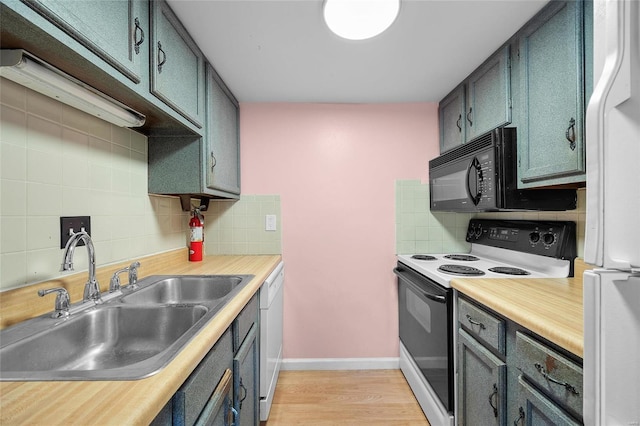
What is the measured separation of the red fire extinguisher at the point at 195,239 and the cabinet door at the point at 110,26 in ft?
3.77

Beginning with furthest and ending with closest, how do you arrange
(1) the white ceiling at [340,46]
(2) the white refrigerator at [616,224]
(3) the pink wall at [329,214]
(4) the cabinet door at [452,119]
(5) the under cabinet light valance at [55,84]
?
(3) the pink wall at [329,214] → (4) the cabinet door at [452,119] → (1) the white ceiling at [340,46] → (5) the under cabinet light valance at [55,84] → (2) the white refrigerator at [616,224]

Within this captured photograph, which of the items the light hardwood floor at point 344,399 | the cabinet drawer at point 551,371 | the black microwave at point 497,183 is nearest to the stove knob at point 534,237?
the black microwave at point 497,183

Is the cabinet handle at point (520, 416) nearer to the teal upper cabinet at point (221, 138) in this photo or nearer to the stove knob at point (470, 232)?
the stove knob at point (470, 232)

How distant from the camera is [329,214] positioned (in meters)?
2.29

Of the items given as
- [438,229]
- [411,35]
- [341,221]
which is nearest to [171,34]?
[411,35]

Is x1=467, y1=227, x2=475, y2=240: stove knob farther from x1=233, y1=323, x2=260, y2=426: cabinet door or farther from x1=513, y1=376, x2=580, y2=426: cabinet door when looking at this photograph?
x1=233, y1=323, x2=260, y2=426: cabinet door

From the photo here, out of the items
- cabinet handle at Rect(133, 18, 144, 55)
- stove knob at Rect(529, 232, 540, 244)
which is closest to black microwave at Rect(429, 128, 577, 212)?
stove knob at Rect(529, 232, 540, 244)

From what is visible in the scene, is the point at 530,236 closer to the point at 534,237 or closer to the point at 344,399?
the point at 534,237

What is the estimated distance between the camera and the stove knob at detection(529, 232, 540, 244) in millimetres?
1624

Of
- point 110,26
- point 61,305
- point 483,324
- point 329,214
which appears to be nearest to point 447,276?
point 483,324

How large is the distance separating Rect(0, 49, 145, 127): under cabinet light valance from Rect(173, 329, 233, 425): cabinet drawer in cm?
92

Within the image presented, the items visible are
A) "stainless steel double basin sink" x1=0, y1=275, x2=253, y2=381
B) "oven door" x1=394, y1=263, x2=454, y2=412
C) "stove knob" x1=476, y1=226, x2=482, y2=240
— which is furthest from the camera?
"stove knob" x1=476, y1=226, x2=482, y2=240

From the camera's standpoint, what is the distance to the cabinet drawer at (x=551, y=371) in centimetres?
76

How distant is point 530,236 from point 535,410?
1.06 meters
